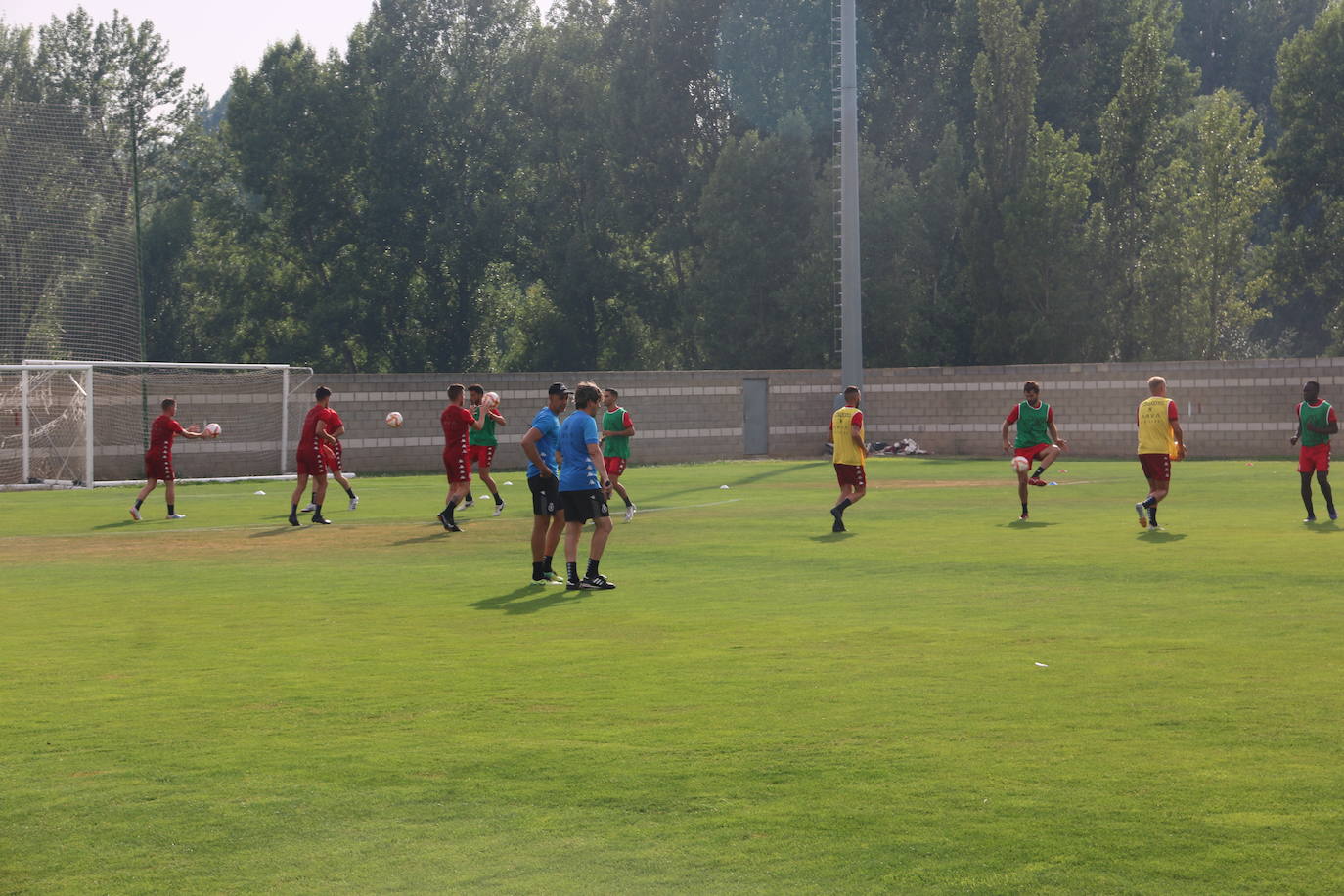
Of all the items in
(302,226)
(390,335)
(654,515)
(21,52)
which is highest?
(21,52)

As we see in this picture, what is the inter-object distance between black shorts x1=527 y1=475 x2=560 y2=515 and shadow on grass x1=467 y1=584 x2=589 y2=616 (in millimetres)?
766

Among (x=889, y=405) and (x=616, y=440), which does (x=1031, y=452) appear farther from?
(x=889, y=405)

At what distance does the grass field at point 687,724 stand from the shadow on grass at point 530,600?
0.09 meters

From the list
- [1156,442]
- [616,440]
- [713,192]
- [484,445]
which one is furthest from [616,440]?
[713,192]

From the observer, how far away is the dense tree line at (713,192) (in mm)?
52125

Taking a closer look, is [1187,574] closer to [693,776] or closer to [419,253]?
[693,776]

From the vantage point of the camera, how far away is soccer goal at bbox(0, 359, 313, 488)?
34.8m

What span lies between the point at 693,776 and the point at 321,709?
9.13ft

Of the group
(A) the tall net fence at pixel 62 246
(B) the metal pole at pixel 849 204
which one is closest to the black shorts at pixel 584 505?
(B) the metal pole at pixel 849 204

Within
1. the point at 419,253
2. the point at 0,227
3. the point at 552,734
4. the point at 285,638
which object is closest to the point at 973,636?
the point at 552,734

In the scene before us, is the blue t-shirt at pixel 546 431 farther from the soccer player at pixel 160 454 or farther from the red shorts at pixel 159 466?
the red shorts at pixel 159 466

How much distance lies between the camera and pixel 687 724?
27.9 ft

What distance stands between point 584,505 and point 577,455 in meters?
0.49

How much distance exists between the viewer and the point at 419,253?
64.9 meters
